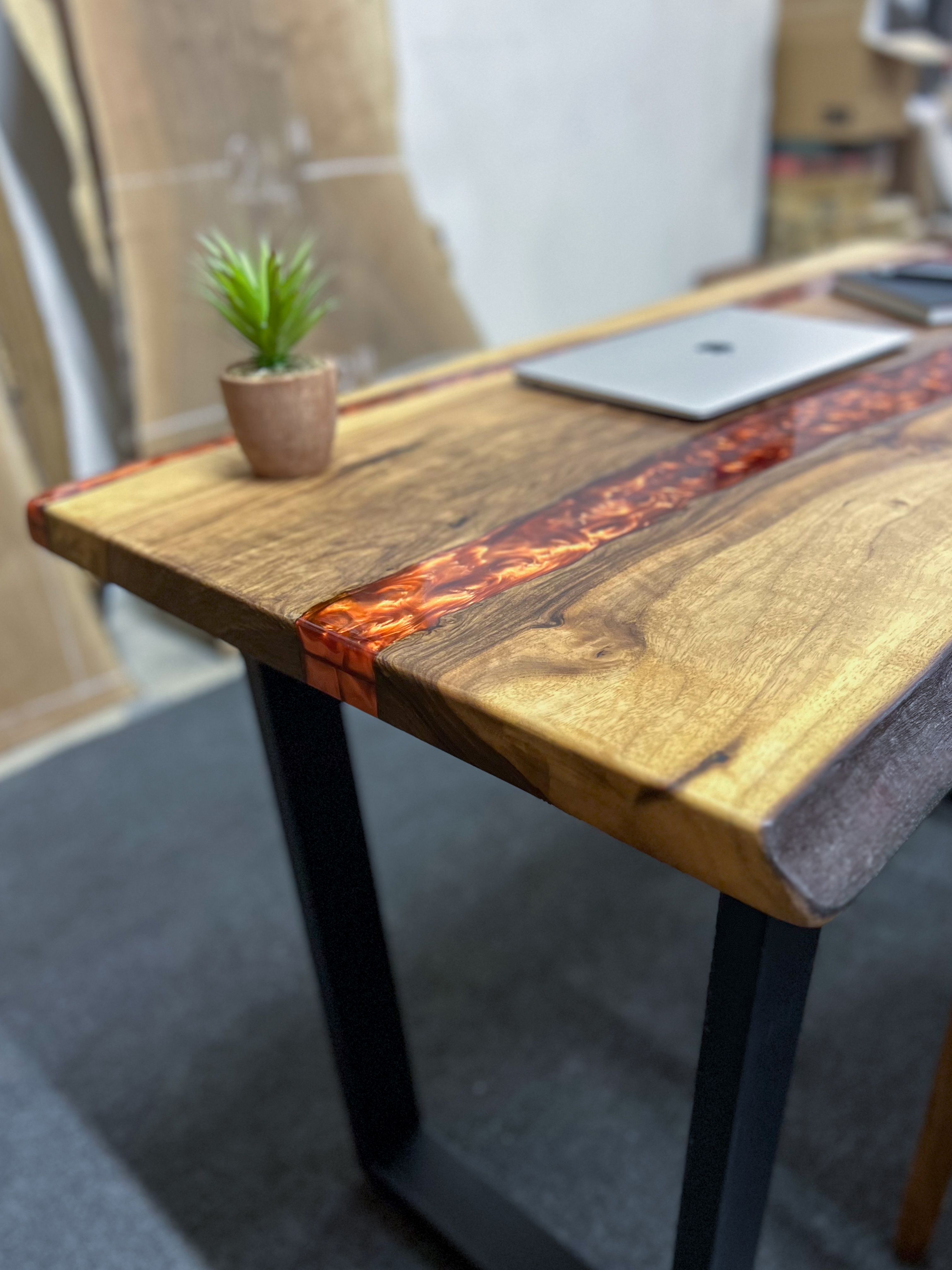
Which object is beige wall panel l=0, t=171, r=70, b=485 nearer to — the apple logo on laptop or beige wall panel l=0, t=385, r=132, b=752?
beige wall panel l=0, t=385, r=132, b=752

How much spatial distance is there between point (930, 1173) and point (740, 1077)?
→ 471mm

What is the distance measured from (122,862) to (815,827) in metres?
1.27

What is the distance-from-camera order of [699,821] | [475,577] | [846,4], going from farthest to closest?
[846,4]
[475,577]
[699,821]

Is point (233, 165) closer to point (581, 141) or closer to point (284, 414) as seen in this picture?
point (581, 141)

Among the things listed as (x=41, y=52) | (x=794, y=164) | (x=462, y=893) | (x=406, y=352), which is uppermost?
(x=41, y=52)

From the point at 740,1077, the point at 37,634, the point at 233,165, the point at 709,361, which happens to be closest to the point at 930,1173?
the point at 740,1077

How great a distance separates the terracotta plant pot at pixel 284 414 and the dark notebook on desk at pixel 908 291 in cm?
73

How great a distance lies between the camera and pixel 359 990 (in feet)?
2.86

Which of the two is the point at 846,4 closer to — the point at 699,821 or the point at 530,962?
the point at 530,962

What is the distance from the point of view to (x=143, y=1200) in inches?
38.5

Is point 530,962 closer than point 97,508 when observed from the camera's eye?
No

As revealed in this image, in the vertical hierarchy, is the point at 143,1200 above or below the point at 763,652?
below

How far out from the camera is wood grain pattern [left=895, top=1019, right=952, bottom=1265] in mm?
818

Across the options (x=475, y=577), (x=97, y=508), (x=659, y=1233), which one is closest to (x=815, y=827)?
(x=475, y=577)
